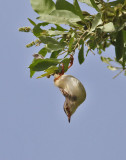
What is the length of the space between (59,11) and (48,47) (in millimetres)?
189

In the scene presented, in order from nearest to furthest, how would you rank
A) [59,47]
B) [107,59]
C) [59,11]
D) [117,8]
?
[117,8] → [59,11] → [59,47] → [107,59]

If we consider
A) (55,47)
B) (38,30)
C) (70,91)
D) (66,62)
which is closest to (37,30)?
(38,30)

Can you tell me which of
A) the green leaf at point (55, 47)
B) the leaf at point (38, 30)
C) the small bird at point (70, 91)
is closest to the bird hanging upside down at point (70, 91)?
the small bird at point (70, 91)

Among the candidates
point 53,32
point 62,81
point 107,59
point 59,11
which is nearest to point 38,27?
point 53,32

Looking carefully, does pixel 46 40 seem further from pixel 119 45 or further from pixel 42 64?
pixel 119 45

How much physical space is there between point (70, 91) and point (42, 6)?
429 millimetres

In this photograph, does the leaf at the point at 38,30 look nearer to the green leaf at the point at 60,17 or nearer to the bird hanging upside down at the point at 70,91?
the green leaf at the point at 60,17

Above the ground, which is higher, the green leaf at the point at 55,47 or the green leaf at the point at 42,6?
the green leaf at the point at 42,6

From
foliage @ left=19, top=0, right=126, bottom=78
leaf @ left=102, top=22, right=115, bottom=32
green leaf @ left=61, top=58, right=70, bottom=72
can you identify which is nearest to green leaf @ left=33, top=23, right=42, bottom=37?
foliage @ left=19, top=0, right=126, bottom=78

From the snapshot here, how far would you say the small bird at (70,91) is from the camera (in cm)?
124

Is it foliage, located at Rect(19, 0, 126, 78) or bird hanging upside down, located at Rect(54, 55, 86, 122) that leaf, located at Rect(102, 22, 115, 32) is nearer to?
foliage, located at Rect(19, 0, 126, 78)

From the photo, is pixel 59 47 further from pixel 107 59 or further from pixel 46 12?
pixel 107 59

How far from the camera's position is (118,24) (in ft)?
3.76

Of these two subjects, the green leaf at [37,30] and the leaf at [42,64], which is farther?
the green leaf at [37,30]
